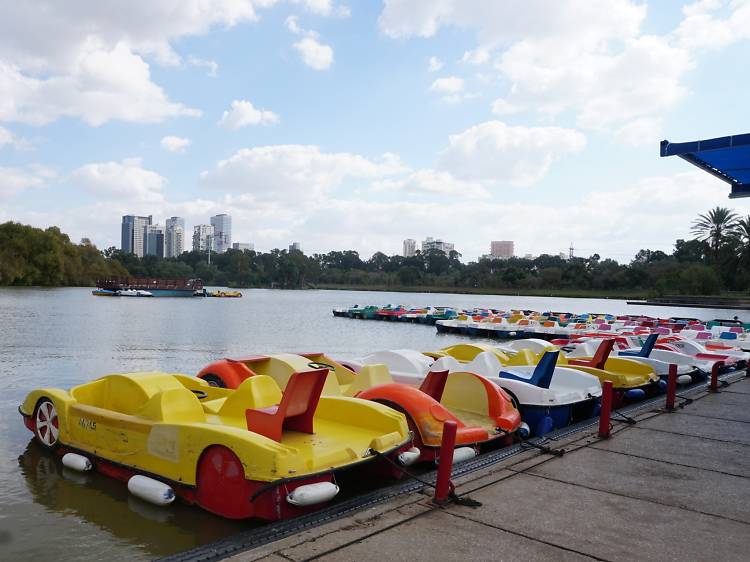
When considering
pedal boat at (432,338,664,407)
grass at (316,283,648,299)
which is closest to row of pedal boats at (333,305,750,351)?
pedal boat at (432,338,664,407)

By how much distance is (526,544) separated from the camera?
15.6 ft

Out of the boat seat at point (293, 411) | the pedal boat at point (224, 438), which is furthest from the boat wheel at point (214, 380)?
the boat seat at point (293, 411)

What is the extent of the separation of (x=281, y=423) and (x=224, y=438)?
63cm

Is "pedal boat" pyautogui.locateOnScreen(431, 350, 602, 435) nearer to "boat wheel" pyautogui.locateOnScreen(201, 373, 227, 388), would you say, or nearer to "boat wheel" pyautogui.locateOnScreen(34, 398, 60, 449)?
"boat wheel" pyautogui.locateOnScreen(201, 373, 227, 388)

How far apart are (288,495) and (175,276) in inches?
5534

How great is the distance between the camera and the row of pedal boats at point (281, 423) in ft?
19.7

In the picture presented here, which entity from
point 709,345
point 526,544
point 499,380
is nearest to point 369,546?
point 526,544

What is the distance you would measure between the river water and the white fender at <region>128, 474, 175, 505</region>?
244mm

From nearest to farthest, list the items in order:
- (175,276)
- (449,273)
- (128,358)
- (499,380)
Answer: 1. (499,380)
2. (128,358)
3. (175,276)
4. (449,273)

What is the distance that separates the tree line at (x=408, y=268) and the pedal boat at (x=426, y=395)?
84.0 metres

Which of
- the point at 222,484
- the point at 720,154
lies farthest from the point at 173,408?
the point at 720,154

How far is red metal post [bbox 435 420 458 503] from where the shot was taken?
5.53 m

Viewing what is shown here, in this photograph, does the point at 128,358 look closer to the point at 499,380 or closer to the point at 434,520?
the point at 499,380

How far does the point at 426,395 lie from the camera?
7.96 m
